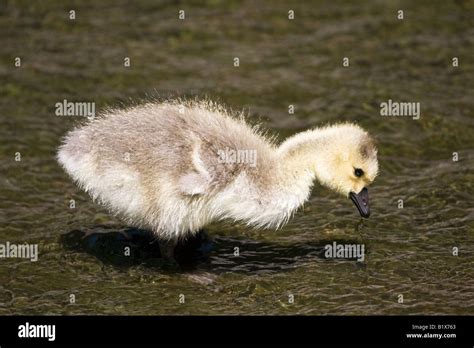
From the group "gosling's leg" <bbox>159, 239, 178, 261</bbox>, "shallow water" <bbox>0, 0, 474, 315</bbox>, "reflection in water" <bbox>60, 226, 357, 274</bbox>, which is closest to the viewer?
"shallow water" <bbox>0, 0, 474, 315</bbox>

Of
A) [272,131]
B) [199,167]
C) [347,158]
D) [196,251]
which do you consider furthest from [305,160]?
[272,131]

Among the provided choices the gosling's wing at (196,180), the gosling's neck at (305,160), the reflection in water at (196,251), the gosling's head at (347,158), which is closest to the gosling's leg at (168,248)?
the reflection in water at (196,251)

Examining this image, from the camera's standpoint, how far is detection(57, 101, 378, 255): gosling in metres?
6.33

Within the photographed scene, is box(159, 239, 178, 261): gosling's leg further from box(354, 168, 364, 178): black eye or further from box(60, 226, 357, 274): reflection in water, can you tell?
box(354, 168, 364, 178): black eye

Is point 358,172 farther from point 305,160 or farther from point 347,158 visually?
point 305,160

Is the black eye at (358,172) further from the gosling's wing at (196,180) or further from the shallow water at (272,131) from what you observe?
the gosling's wing at (196,180)

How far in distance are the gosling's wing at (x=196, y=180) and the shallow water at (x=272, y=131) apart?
0.72 m

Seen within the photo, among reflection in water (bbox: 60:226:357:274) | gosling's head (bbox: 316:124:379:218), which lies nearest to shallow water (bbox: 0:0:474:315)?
reflection in water (bbox: 60:226:357:274)

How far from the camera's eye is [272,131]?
878cm

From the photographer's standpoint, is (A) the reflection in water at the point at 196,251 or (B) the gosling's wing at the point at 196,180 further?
(A) the reflection in water at the point at 196,251

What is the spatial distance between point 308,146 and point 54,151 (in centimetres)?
277

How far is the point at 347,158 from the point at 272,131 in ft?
7.72

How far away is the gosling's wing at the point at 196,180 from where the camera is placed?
6.24 meters
